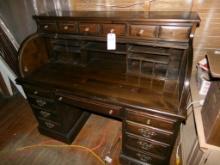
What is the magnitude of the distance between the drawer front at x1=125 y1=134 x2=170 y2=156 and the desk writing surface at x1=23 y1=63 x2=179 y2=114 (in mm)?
345

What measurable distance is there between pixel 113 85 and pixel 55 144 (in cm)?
105

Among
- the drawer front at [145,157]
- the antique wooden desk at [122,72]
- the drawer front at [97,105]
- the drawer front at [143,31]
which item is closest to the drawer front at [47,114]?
the antique wooden desk at [122,72]

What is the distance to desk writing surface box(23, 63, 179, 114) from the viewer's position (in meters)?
1.11

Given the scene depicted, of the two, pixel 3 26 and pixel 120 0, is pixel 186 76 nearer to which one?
pixel 120 0

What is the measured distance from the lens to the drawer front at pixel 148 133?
113 centimetres

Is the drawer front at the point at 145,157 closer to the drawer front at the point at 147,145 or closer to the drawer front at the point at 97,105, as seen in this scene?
the drawer front at the point at 147,145

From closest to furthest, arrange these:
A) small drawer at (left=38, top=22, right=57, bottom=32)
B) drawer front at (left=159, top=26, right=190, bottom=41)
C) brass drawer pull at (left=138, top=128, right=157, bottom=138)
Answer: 1. drawer front at (left=159, top=26, right=190, bottom=41)
2. brass drawer pull at (left=138, top=128, right=157, bottom=138)
3. small drawer at (left=38, top=22, right=57, bottom=32)

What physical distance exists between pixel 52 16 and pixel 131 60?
768mm

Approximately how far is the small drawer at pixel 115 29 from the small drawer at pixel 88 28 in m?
0.07

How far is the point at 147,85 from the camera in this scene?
4.12 ft

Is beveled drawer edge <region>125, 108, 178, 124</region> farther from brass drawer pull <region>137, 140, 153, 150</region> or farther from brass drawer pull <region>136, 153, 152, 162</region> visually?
brass drawer pull <region>136, 153, 152, 162</region>

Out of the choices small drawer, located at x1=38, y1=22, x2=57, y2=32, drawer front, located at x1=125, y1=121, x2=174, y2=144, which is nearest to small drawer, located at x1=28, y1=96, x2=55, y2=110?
small drawer, located at x1=38, y1=22, x2=57, y2=32

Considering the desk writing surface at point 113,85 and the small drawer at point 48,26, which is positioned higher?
the small drawer at point 48,26

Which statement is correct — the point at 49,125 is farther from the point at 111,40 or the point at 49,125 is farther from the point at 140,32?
the point at 140,32
